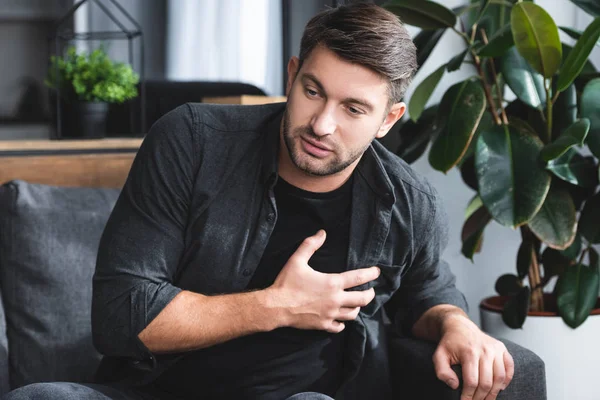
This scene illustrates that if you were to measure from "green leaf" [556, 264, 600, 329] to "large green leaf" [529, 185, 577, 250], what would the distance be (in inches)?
5.8

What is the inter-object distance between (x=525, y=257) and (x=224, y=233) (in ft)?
3.26

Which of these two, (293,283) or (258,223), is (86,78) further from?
(293,283)

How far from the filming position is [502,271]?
2.66m

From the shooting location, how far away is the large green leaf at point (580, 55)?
177 centimetres

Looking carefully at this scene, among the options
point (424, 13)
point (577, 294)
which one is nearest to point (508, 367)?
point (577, 294)

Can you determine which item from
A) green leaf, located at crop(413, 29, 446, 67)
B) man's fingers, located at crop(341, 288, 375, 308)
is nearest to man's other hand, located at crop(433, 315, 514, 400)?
man's fingers, located at crop(341, 288, 375, 308)

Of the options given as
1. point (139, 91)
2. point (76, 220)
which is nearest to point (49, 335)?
point (76, 220)

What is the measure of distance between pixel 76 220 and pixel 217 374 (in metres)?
0.55

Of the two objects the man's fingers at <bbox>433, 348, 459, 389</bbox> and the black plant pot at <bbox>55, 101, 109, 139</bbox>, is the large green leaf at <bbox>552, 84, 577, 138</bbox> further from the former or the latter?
the black plant pot at <bbox>55, 101, 109, 139</bbox>

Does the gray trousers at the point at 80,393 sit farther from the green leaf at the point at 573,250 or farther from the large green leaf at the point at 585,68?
the large green leaf at the point at 585,68

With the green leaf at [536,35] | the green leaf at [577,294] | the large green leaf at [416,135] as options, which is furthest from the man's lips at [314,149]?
the green leaf at [577,294]

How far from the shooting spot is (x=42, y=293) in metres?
1.77

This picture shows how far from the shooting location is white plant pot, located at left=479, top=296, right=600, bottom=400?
2047 mm

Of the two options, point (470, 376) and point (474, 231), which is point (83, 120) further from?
point (470, 376)
